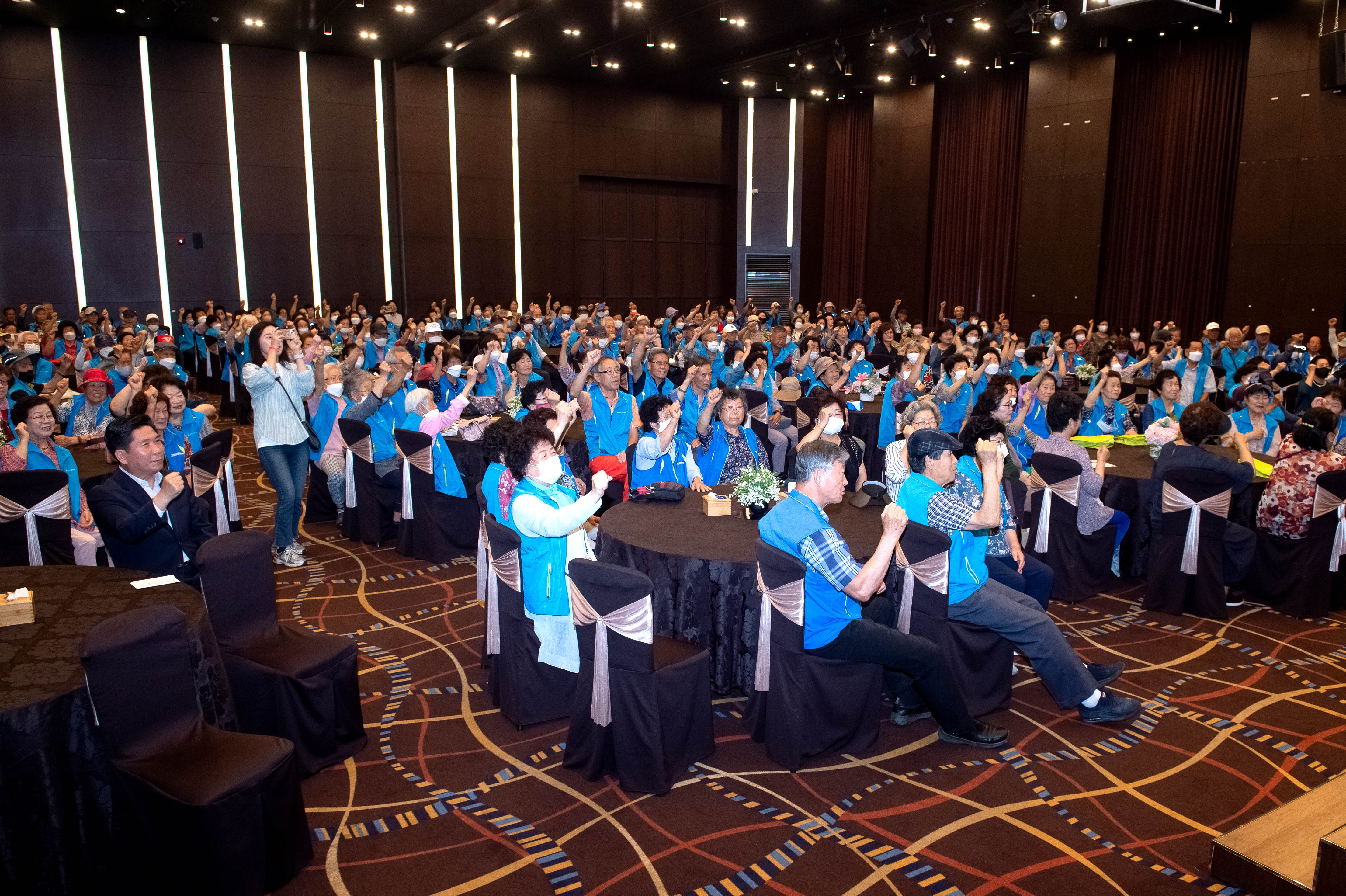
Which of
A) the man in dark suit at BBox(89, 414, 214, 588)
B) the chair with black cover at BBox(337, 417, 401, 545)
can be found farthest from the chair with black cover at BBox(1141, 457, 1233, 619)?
the man in dark suit at BBox(89, 414, 214, 588)

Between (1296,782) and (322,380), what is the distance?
664 cm

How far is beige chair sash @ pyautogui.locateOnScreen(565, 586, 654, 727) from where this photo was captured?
3.39 m

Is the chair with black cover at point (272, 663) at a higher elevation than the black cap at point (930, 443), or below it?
below

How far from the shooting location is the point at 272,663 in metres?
3.62

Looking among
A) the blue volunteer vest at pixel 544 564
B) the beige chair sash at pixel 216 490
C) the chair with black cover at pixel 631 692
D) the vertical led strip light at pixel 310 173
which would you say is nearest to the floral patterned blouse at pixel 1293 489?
the chair with black cover at pixel 631 692

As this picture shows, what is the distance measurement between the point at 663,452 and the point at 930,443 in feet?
6.55

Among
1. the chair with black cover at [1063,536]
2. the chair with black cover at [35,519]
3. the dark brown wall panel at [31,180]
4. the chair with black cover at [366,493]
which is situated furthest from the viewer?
the dark brown wall panel at [31,180]

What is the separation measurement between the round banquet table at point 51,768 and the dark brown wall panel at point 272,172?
51.9ft

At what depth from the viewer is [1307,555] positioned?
552 centimetres

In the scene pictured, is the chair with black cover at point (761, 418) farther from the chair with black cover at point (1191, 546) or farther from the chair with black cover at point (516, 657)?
the chair with black cover at point (516, 657)

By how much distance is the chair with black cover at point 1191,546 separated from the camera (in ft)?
17.5

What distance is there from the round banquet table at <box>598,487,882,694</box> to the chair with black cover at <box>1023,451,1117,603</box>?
68.9 inches

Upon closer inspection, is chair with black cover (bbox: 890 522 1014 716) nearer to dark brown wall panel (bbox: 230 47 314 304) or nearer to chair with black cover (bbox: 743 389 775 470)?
chair with black cover (bbox: 743 389 775 470)

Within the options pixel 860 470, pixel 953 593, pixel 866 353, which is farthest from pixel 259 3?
pixel 953 593
